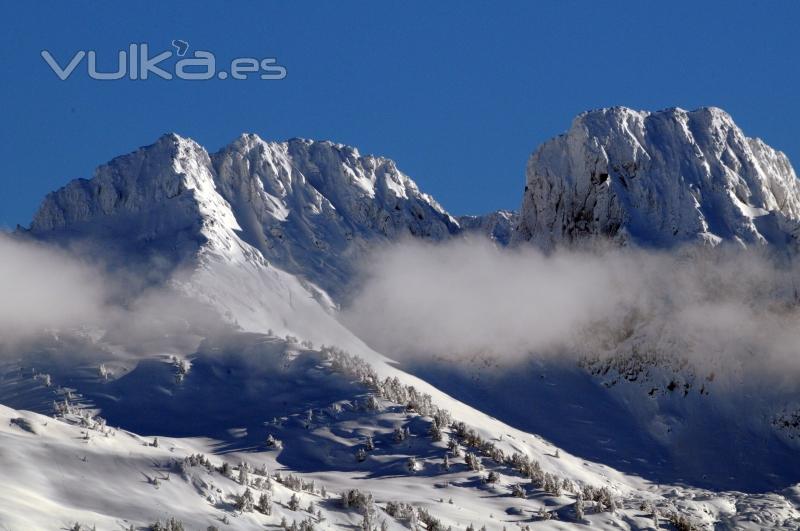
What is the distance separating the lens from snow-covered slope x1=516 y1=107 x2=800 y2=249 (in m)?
180

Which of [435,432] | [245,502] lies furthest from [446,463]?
[245,502]

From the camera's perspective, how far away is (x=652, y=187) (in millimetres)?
185500

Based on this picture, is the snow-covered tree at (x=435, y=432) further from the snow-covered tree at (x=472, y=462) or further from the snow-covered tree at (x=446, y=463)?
the snow-covered tree at (x=446, y=463)

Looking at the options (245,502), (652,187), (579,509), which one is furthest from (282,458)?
(652,187)

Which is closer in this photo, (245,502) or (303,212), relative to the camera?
(245,502)

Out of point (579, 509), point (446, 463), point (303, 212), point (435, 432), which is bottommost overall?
point (579, 509)

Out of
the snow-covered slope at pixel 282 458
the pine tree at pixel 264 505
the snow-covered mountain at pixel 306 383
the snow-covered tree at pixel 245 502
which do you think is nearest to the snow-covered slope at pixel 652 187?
the snow-covered mountain at pixel 306 383

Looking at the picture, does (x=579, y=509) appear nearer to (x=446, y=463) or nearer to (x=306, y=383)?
(x=446, y=463)

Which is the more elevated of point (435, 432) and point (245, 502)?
point (435, 432)

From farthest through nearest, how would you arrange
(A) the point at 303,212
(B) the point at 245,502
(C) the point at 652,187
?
(C) the point at 652,187, (A) the point at 303,212, (B) the point at 245,502

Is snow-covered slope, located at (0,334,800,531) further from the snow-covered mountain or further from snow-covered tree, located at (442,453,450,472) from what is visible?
the snow-covered mountain

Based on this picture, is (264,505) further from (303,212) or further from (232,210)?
(303,212)

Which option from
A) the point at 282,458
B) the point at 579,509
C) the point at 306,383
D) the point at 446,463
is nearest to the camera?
the point at 579,509

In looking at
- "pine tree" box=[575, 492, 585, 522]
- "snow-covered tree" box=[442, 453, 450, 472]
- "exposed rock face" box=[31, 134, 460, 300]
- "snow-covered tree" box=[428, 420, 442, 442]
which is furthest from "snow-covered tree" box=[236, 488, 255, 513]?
"exposed rock face" box=[31, 134, 460, 300]
